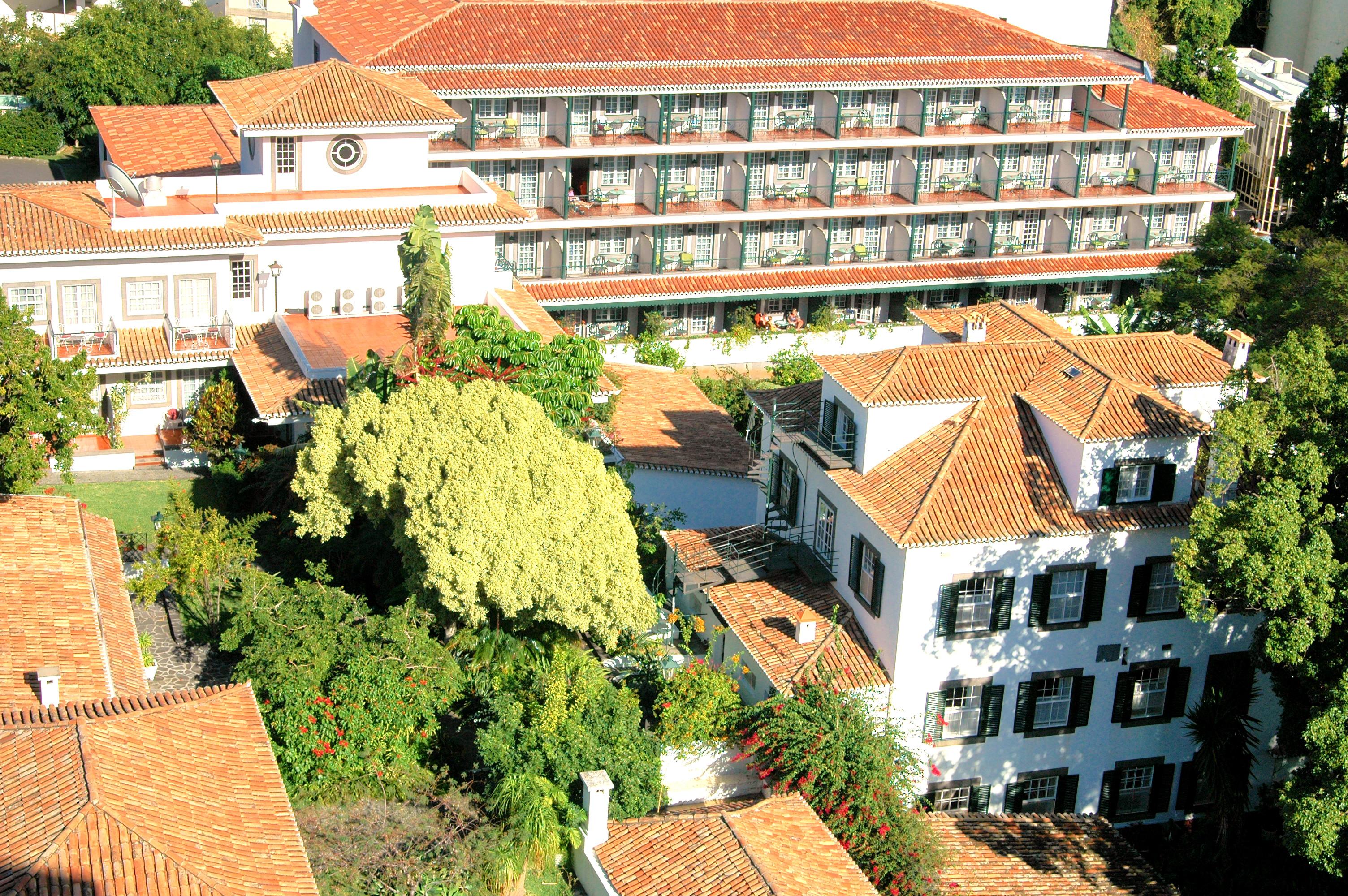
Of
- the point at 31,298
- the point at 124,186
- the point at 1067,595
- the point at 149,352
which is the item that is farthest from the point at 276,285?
the point at 1067,595

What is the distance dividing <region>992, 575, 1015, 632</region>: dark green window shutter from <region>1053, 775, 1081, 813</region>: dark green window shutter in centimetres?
480

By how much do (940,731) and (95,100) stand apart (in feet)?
181

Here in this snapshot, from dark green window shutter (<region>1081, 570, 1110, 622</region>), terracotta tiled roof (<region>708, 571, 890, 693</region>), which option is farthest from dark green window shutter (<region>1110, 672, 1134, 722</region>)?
terracotta tiled roof (<region>708, 571, 890, 693</region>)

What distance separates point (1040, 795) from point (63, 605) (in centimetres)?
2273

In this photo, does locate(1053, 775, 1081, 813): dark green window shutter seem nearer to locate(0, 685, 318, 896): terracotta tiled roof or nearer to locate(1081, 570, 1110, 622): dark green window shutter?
locate(1081, 570, 1110, 622): dark green window shutter

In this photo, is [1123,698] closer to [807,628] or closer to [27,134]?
[807,628]

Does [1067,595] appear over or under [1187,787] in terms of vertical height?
over

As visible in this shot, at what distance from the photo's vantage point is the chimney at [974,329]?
44469 mm

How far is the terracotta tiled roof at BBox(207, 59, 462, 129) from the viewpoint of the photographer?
5106cm

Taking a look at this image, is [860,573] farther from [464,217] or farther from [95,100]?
[95,100]

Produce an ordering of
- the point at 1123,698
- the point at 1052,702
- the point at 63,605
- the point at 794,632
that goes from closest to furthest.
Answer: the point at 63,605 → the point at 794,632 → the point at 1052,702 → the point at 1123,698

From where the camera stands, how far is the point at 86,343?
4847cm

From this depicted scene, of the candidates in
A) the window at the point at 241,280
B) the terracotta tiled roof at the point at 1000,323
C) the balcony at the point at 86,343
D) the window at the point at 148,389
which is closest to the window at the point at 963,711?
the terracotta tiled roof at the point at 1000,323

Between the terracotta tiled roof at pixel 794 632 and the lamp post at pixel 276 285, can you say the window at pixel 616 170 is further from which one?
the terracotta tiled roof at pixel 794 632
